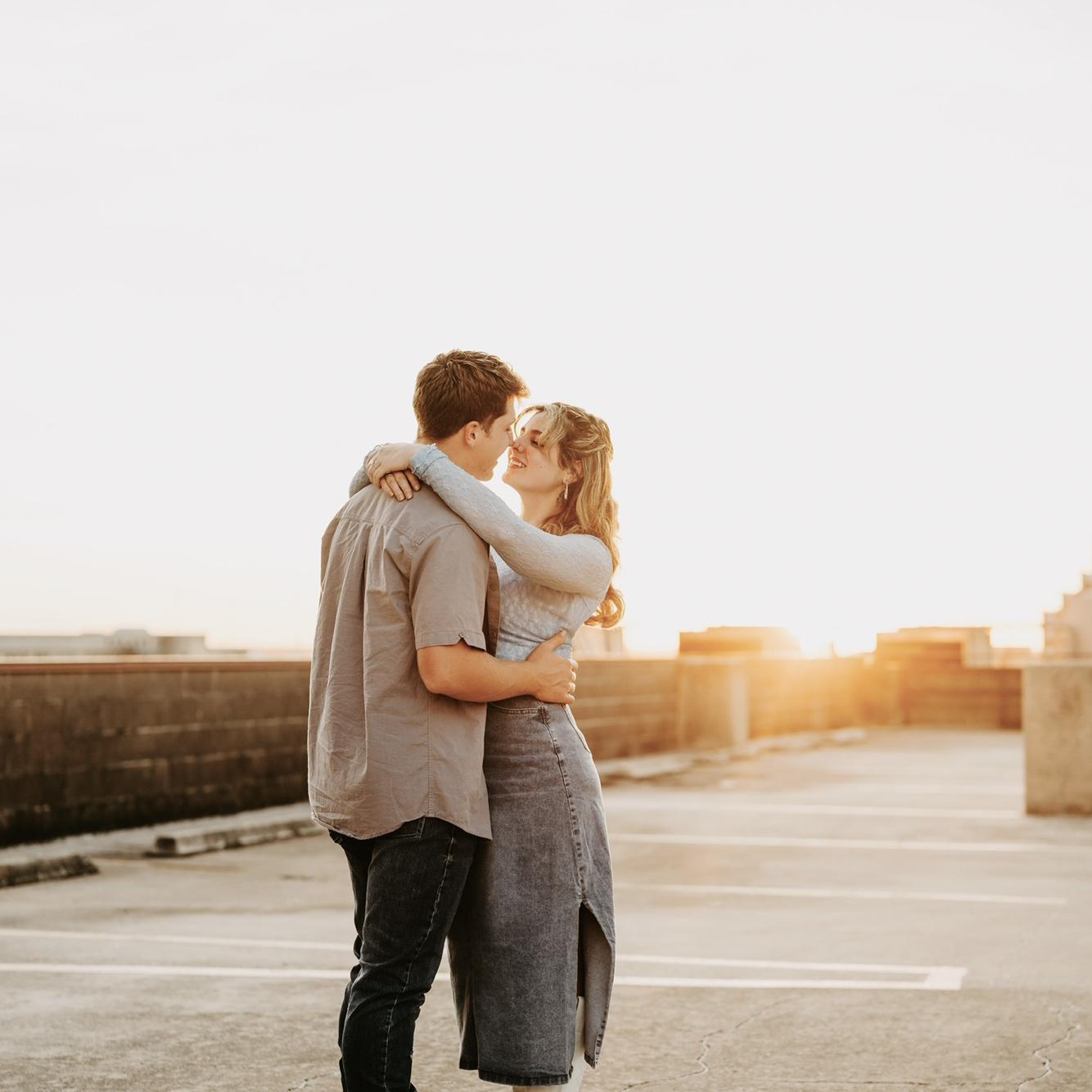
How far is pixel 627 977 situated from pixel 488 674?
3.56 m

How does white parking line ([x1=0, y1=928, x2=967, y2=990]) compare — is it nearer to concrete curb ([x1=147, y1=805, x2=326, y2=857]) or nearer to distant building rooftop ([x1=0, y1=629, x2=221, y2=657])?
concrete curb ([x1=147, y1=805, x2=326, y2=857])

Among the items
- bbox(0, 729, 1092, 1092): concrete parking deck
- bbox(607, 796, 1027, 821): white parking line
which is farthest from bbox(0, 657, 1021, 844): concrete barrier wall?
bbox(607, 796, 1027, 821): white parking line

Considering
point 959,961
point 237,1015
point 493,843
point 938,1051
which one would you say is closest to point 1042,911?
point 959,961

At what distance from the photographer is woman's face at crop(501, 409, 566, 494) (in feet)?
12.1

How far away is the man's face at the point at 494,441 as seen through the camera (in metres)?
3.46

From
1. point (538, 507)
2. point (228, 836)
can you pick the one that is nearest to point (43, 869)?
point (228, 836)

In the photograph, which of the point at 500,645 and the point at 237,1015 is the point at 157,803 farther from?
the point at 500,645

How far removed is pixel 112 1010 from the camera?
19.0ft

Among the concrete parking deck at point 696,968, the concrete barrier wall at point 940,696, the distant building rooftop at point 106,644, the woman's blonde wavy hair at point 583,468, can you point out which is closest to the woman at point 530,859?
the woman's blonde wavy hair at point 583,468

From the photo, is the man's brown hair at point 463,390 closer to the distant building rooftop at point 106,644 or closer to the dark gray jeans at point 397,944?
the dark gray jeans at point 397,944

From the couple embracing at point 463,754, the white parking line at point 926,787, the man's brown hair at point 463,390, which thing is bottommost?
the white parking line at point 926,787

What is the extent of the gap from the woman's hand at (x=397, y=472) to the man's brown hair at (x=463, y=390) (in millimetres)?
78

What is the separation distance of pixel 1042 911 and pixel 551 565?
19.4ft

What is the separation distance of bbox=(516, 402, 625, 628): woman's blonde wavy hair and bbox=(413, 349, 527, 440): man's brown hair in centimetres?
23
